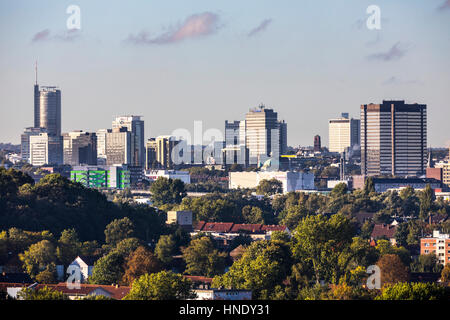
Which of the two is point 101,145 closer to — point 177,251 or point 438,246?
point 438,246

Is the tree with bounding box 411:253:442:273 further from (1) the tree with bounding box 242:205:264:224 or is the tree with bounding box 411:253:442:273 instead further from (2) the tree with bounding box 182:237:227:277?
(1) the tree with bounding box 242:205:264:224

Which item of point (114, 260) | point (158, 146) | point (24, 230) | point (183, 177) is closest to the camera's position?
point (114, 260)

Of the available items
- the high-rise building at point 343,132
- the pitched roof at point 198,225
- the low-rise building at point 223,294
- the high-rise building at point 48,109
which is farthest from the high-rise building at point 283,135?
the low-rise building at point 223,294

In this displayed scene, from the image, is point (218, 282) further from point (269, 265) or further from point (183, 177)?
point (183, 177)

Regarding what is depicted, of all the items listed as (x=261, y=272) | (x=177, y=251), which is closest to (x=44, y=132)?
(x=177, y=251)

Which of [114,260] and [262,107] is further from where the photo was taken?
[262,107]
